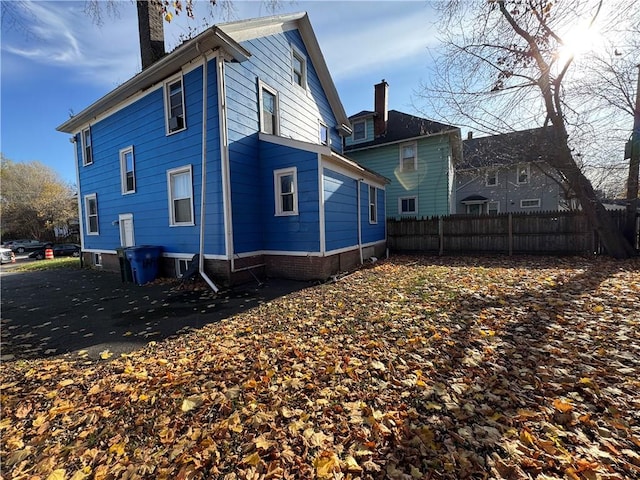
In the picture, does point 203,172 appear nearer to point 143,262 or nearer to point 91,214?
point 143,262

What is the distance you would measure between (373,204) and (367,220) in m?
1.09

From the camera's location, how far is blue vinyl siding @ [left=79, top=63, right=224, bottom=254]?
25.5 ft

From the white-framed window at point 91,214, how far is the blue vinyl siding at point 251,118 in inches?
333

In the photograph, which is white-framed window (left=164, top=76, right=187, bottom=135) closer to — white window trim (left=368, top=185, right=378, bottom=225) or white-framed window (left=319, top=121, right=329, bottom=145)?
white-framed window (left=319, top=121, right=329, bottom=145)

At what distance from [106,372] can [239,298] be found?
3.25 m

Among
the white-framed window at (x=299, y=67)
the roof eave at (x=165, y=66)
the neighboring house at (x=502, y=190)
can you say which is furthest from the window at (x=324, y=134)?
the neighboring house at (x=502, y=190)

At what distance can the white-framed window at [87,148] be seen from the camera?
11.9m

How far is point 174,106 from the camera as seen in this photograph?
870cm

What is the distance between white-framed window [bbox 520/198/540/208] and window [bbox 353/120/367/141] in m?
14.8

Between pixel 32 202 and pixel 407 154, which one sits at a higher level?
pixel 407 154

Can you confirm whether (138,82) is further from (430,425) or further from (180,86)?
(430,425)

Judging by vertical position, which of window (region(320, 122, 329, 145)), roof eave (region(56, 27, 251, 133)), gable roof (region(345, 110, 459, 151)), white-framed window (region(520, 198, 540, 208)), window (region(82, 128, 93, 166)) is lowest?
white-framed window (region(520, 198, 540, 208))

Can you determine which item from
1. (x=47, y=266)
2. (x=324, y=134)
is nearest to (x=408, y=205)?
(x=324, y=134)

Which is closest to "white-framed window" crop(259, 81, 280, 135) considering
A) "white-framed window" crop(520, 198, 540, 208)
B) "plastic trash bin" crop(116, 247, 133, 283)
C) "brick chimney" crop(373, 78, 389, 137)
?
"plastic trash bin" crop(116, 247, 133, 283)
